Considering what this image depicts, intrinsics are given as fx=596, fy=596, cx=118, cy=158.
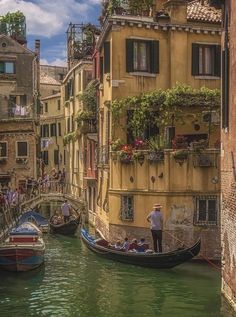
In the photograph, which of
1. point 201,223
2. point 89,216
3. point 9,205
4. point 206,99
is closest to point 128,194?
point 201,223

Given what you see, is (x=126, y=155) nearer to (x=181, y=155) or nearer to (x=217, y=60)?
(x=181, y=155)

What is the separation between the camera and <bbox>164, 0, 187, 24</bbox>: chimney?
21.8 meters

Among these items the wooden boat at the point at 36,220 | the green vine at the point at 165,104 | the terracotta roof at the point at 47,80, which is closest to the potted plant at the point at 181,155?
the green vine at the point at 165,104

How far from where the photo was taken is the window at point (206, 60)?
22.1 meters

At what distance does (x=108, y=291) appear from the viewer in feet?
48.8

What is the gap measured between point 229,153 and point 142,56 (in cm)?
1044

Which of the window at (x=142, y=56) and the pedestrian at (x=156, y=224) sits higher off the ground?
the window at (x=142, y=56)

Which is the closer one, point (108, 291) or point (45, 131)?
point (108, 291)

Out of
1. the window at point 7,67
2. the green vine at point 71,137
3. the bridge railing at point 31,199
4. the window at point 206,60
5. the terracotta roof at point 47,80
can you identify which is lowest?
the bridge railing at point 31,199

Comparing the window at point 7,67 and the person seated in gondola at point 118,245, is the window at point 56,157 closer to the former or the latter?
the window at point 7,67

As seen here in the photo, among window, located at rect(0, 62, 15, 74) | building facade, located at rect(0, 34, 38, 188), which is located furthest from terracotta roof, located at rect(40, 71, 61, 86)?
window, located at rect(0, 62, 15, 74)

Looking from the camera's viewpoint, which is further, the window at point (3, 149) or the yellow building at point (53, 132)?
the yellow building at point (53, 132)

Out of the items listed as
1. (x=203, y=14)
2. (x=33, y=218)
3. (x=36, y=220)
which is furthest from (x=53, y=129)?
(x=203, y=14)

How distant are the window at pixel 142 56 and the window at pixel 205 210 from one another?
5.90 meters
